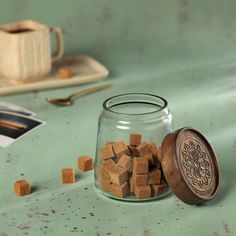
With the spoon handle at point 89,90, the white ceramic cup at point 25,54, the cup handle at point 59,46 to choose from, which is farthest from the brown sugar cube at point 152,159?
the cup handle at point 59,46

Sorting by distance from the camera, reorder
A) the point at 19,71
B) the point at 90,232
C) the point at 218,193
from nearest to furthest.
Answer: the point at 90,232 < the point at 218,193 < the point at 19,71

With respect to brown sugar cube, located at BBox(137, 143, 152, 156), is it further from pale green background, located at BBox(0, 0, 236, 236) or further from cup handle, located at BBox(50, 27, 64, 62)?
cup handle, located at BBox(50, 27, 64, 62)

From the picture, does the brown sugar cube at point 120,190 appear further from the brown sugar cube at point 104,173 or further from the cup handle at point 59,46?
the cup handle at point 59,46

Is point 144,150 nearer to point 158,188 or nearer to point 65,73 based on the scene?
point 158,188

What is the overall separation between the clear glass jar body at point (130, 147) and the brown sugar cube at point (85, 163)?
0.05 metres

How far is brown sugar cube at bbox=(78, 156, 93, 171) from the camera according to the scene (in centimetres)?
146

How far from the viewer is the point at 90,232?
125cm

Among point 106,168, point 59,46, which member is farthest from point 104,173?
point 59,46

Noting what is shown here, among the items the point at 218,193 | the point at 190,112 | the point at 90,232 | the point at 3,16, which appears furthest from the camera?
the point at 3,16

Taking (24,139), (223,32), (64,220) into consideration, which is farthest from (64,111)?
(223,32)

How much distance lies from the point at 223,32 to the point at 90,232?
1.24 meters

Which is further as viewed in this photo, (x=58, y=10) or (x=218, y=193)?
(x=58, y=10)

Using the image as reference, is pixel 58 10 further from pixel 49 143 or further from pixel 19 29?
pixel 49 143

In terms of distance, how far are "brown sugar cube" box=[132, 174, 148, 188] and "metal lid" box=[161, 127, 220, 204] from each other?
1.8 inches
